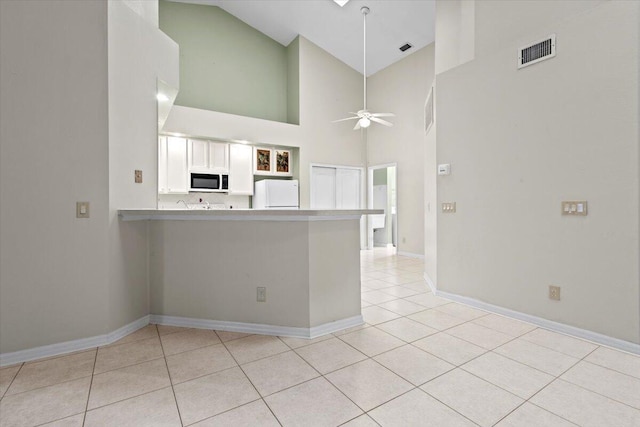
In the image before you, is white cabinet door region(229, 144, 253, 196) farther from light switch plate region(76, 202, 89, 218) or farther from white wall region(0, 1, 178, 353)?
light switch plate region(76, 202, 89, 218)

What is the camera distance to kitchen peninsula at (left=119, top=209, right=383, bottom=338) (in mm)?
2539

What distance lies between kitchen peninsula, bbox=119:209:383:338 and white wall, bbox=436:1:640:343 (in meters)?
1.45

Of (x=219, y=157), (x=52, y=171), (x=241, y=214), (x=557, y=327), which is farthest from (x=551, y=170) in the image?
(x=219, y=157)

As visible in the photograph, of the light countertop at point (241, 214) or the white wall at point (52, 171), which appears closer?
the white wall at point (52, 171)

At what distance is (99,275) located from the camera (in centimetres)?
243

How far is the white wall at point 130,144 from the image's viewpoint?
2.50m

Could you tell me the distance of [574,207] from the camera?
8.41 feet

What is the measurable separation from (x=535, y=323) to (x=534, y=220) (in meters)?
0.93

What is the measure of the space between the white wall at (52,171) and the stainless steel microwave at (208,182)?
3.25m

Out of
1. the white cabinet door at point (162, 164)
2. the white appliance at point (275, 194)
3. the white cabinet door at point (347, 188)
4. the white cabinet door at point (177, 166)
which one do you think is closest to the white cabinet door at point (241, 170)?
the white appliance at point (275, 194)

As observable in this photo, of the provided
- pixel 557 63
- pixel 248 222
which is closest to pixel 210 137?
pixel 248 222

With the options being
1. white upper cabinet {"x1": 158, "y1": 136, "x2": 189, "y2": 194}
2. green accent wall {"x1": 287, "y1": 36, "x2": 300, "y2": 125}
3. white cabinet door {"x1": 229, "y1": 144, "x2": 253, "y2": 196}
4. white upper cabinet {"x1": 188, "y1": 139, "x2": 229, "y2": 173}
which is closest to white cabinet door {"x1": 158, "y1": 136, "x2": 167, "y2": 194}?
white upper cabinet {"x1": 158, "y1": 136, "x2": 189, "y2": 194}

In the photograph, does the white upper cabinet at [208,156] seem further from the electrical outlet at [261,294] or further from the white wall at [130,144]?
the electrical outlet at [261,294]

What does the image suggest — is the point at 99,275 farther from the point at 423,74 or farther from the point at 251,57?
the point at 423,74
